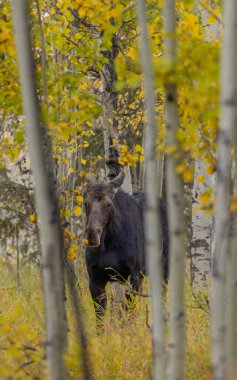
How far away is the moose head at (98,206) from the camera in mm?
9695

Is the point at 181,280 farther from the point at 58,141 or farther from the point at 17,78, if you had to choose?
the point at 58,141

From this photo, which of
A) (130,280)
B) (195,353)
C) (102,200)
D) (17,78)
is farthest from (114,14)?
(130,280)

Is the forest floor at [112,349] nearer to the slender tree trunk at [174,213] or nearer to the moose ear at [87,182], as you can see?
the slender tree trunk at [174,213]

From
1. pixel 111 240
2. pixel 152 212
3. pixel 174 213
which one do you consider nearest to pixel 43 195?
pixel 152 212

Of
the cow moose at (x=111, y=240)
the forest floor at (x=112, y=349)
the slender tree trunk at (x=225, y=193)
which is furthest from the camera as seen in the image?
the cow moose at (x=111, y=240)

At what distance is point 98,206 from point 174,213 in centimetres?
572

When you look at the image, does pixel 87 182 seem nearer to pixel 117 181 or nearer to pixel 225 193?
pixel 117 181

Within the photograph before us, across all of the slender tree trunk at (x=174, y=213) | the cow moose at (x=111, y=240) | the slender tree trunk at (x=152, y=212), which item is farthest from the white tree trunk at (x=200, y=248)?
the slender tree trunk at (x=174, y=213)

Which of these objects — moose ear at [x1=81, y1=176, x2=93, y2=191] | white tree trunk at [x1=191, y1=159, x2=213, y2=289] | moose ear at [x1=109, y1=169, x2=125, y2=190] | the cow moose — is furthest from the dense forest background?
white tree trunk at [x1=191, y1=159, x2=213, y2=289]

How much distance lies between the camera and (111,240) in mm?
10812

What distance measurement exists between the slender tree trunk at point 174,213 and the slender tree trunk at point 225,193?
0.23m

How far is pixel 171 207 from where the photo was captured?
14.5 feet

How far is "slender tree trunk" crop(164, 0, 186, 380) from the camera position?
Result: 4.39m

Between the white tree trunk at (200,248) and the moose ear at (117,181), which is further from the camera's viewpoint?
the white tree trunk at (200,248)
